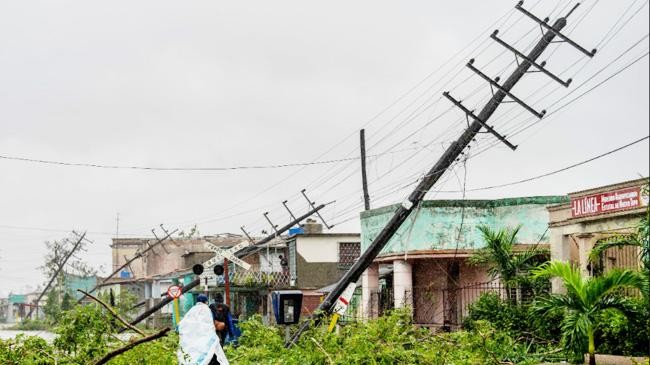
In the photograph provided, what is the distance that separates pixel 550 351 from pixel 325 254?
26.6 m

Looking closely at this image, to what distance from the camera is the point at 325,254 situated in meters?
46.6

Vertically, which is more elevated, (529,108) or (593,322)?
(529,108)

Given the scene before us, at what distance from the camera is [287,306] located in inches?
911

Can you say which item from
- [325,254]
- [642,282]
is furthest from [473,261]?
[325,254]

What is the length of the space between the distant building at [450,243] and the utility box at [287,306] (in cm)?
873

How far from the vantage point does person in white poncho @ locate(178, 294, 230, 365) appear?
16812mm

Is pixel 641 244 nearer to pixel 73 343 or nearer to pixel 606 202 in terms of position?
pixel 606 202

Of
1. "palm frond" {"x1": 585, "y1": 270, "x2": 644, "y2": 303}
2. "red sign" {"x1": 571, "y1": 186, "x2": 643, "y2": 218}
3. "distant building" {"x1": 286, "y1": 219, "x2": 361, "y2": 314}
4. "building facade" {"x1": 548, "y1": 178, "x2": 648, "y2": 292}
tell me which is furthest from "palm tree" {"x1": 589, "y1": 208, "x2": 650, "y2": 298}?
"distant building" {"x1": 286, "y1": 219, "x2": 361, "y2": 314}

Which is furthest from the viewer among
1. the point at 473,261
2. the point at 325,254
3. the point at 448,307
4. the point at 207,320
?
the point at 325,254

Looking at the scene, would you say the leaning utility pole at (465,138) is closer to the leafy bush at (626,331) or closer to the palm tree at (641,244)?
the palm tree at (641,244)

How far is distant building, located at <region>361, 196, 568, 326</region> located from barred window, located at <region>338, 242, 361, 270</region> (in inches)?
486

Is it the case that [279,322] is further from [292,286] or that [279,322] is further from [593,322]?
[292,286]

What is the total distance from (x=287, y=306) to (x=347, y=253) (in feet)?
79.0

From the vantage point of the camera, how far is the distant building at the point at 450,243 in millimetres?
32250
